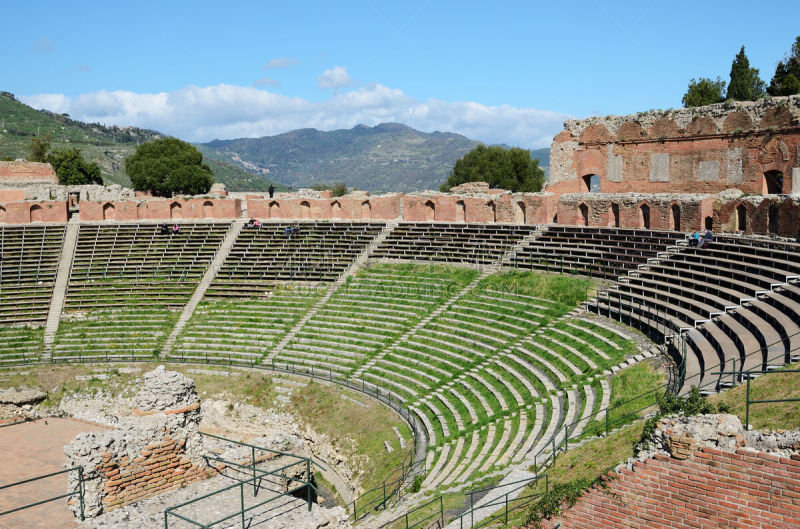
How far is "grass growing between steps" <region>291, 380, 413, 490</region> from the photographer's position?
1903 cm

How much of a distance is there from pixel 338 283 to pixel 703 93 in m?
33.5

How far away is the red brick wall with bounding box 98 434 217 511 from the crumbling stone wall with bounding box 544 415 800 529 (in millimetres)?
6881

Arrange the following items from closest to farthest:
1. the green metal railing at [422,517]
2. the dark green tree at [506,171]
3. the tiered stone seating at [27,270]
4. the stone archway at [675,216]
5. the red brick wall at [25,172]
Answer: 1. the green metal railing at [422,517]
2. the stone archway at [675,216]
3. the tiered stone seating at [27,270]
4. the red brick wall at [25,172]
5. the dark green tree at [506,171]

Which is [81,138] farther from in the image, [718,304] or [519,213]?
[718,304]

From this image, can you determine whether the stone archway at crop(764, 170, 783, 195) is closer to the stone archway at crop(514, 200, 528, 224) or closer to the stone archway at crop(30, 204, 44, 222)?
the stone archway at crop(514, 200, 528, 224)

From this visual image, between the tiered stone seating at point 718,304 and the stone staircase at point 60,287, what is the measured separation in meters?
22.6

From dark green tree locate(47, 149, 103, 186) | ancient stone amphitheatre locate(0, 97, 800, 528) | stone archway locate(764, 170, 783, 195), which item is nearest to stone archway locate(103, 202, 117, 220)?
ancient stone amphitheatre locate(0, 97, 800, 528)

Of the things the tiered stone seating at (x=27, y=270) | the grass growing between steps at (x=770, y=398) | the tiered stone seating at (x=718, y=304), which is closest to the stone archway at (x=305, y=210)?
the tiered stone seating at (x=27, y=270)

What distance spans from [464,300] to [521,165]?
36.4 m

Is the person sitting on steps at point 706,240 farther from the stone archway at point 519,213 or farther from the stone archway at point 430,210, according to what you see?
the stone archway at point 430,210

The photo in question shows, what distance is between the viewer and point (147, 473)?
12805 millimetres

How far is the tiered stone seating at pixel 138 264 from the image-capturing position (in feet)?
109

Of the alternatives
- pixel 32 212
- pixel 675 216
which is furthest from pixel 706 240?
pixel 32 212

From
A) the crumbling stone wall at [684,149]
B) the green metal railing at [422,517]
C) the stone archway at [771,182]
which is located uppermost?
the crumbling stone wall at [684,149]
